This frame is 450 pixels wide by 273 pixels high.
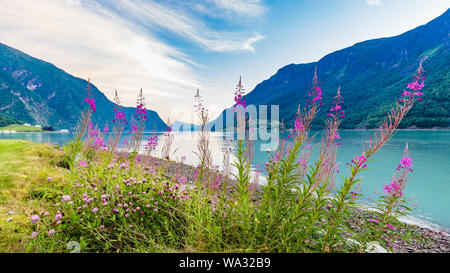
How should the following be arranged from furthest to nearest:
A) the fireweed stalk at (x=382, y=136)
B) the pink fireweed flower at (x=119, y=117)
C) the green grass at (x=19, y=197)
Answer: the pink fireweed flower at (x=119, y=117)
the green grass at (x=19, y=197)
the fireweed stalk at (x=382, y=136)

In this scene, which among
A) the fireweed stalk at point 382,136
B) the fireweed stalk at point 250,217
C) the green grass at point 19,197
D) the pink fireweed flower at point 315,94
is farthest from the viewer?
the pink fireweed flower at point 315,94

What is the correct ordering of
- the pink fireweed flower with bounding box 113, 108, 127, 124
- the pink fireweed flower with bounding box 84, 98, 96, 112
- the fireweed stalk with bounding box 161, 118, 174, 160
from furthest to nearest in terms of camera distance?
1. the fireweed stalk with bounding box 161, 118, 174, 160
2. the pink fireweed flower with bounding box 113, 108, 127, 124
3. the pink fireweed flower with bounding box 84, 98, 96, 112

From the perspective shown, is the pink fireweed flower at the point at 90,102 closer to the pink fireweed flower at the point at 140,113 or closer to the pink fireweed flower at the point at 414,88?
the pink fireweed flower at the point at 140,113

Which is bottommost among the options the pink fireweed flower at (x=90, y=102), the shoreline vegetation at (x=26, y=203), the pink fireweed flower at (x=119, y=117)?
the shoreline vegetation at (x=26, y=203)

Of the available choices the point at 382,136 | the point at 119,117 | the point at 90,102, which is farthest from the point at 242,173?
the point at 90,102

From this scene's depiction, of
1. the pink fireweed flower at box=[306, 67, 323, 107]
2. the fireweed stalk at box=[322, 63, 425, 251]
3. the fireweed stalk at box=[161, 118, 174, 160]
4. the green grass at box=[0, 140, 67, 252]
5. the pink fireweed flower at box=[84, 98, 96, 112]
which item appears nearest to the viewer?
the fireweed stalk at box=[322, 63, 425, 251]

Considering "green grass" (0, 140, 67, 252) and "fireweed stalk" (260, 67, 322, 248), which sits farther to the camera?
"green grass" (0, 140, 67, 252)

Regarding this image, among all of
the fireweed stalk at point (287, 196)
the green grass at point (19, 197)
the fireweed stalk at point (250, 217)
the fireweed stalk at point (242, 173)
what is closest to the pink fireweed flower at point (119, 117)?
the green grass at point (19, 197)

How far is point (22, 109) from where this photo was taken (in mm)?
183750

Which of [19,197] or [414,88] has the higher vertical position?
[414,88]

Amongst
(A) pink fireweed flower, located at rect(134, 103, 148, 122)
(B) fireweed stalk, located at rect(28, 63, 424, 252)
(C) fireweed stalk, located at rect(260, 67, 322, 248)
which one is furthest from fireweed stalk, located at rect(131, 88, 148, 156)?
(C) fireweed stalk, located at rect(260, 67, 322, 248)

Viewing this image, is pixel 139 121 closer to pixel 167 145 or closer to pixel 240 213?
pixel 167 145

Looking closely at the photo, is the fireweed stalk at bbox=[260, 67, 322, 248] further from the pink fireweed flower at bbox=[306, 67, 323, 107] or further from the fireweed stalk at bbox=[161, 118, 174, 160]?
the fireweed stalk at bbox=[161, 118, 174, 160]
